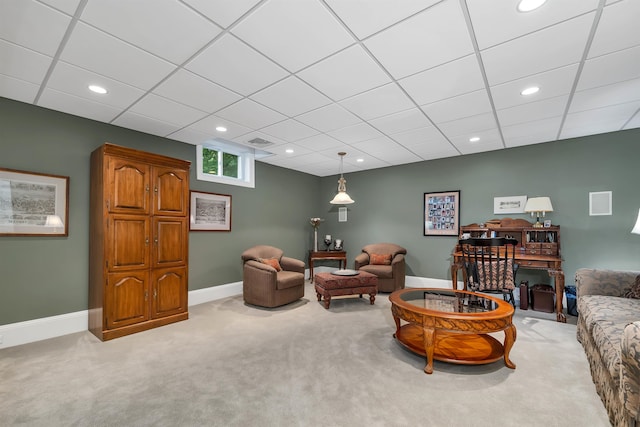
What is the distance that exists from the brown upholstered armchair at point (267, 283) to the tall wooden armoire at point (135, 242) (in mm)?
955

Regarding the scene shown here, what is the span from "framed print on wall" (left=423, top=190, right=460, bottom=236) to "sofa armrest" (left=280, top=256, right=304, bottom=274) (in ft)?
8.59

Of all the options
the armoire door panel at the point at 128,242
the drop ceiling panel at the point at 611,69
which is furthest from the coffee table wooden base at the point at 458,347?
the armoire door panel at the point at 128,242

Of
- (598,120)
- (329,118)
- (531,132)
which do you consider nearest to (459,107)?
(329,118)

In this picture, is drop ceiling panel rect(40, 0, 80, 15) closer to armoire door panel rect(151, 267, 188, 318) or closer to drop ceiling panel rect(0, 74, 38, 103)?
drop ceiling panel rect(0, 74, 38, 103)

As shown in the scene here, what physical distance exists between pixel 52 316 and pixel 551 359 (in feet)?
17.4

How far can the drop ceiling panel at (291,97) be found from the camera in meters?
2.74

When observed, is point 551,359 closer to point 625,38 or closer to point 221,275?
point 625,38

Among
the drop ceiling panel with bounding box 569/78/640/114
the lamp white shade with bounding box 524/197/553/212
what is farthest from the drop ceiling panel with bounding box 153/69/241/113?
the lamp white shade with bounding box 524/197/553/212

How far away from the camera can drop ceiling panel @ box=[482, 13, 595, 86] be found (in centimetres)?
195

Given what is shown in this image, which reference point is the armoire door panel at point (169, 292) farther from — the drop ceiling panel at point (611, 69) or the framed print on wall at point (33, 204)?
the drop ceiling panel at point (611, 69)

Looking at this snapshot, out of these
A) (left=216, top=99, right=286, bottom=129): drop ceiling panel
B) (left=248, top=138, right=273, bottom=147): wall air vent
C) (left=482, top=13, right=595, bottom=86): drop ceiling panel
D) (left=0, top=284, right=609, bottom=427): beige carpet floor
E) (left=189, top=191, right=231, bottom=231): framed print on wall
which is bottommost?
(left=0, top=284, right=609, bottom=427): beige carpet floor

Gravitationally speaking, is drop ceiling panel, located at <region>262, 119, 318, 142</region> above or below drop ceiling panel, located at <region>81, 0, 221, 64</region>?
below

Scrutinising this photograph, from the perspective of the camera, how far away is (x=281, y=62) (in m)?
2.37

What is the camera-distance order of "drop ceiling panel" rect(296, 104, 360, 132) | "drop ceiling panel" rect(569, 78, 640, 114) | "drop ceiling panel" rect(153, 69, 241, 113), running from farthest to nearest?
"drop ceiling panel" rect(296, 104, 360, 132)
"drop ceiling panel" rect(569, 78, 640, 114)
"drop ceiling panel" rect(153, 69, 241, 113)
